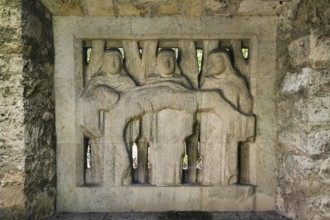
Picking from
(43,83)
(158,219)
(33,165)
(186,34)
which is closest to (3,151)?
(33,165)

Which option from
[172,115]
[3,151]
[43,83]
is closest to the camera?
[3,151]

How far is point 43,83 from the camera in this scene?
2.55 metres

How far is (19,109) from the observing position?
229 cm

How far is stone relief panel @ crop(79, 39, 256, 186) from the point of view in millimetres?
2697

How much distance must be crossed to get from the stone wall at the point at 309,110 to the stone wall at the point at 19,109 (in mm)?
1992

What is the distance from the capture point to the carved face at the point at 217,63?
8.83ft

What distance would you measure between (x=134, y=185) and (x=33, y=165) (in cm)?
85

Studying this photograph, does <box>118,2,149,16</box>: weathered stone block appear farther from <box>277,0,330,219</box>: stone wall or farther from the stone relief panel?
<box>277,0,330,219</box>: stone wall

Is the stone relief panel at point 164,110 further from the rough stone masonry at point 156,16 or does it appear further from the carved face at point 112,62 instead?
the rough stone masonry at point 156,16

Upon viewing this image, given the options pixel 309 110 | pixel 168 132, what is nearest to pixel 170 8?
pixel 168 132

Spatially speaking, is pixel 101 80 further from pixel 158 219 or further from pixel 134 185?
pixel 158 219

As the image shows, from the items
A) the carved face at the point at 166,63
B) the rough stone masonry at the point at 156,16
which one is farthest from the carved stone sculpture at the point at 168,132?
the rough stone masonry at the point at 156,16

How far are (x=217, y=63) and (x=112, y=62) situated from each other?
2.92 ft

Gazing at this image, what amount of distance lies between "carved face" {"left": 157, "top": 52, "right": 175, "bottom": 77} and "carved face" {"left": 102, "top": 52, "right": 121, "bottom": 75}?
1.15ft
